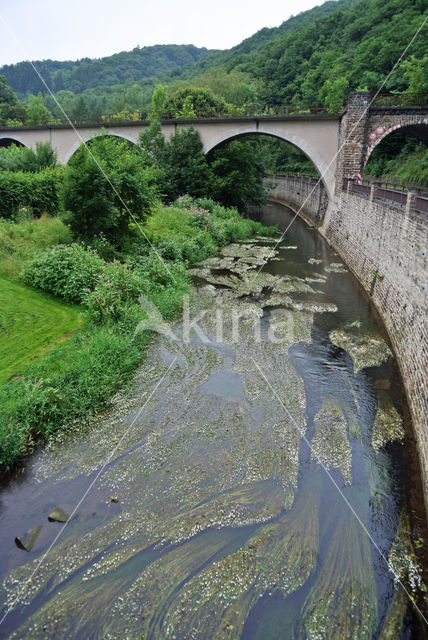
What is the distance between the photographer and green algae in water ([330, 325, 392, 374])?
33.4 ft

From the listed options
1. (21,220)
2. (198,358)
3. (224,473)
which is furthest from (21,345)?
(21,220)

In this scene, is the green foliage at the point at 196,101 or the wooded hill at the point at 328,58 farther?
the wooded hill at the point at 328,58

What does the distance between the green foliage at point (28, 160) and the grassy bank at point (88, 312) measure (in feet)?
23.8

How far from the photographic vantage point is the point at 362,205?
18094 millimetres

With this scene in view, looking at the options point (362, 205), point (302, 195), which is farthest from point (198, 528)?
point (302, 195)

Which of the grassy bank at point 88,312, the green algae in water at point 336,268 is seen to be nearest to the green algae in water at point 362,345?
the grassy bank at point 88,312

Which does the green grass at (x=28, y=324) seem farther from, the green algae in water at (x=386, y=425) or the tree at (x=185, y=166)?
the tree at (x=185, y=166)

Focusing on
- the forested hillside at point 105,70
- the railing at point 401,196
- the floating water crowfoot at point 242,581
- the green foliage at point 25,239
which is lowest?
the floating water crowfoot at point 242,581

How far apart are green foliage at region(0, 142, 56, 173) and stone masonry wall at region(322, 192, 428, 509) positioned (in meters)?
16.2

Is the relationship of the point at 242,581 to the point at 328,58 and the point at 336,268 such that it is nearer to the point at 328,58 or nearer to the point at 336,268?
the point at 336,268

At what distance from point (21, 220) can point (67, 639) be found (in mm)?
15415

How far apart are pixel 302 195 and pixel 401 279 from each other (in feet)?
96.7

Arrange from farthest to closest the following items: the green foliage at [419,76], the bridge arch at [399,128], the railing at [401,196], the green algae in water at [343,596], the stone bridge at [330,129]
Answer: the green foliage at [419,76], the stone bridge at [330,129], the bridge arch at [399,128], the railing at [401,196], the green algae in water at [343,596]

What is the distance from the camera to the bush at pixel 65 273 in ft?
38.8
